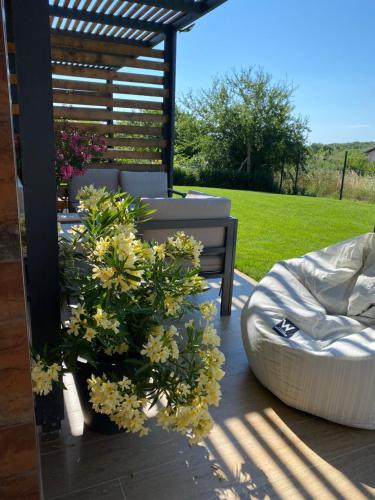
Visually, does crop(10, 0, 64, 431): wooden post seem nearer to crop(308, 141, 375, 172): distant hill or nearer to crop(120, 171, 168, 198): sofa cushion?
crop(120, 171, 168, 198): sofa cushion

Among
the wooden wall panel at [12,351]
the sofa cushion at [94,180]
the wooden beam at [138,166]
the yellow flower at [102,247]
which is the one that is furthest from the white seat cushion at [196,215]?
the wooden beam at [138,166]

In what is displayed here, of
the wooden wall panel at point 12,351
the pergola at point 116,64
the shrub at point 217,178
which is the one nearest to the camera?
the wooden wall panel at point 12,351

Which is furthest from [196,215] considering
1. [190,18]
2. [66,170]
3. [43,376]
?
[190,18]

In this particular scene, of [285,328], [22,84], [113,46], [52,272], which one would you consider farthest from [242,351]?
[113,46]

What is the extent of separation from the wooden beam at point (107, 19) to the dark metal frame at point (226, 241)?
3.68m

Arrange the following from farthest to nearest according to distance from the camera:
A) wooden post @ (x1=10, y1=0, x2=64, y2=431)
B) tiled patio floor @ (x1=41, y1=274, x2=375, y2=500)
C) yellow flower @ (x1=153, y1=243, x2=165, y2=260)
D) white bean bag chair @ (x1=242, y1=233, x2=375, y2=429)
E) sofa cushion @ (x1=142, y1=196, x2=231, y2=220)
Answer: sofa cushion @ (x1=142, y1=196, x2=231, y2=220), white bean bag chair @ (x1=242, y1=233, x2=375, y2=429), yellow flower @ (x1=153, y1=243, x2=165, y2=260), tiled patio floor @ (x1=41, y1=274, x2=375, y2=500), wooden post @ (x1=10, y1=0, x2=64, y2=431)

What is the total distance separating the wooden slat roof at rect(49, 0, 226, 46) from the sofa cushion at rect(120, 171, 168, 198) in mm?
1971

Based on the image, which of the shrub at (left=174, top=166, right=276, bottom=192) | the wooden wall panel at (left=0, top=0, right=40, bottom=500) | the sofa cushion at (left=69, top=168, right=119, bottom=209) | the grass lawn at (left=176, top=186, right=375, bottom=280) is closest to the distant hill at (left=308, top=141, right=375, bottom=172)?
the shrub at (left=174, top=166, right=276, bottom=192)

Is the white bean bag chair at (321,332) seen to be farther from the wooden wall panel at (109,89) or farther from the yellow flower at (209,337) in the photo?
the wooden wall panel at (109,89)

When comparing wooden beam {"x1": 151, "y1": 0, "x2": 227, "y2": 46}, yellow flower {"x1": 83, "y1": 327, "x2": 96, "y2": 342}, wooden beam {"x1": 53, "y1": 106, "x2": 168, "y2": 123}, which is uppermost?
wooden beam {"x1": 151, "y1": 0, "x2": 227, "y2": 46}

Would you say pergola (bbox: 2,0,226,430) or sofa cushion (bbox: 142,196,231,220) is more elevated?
pergola (bbox: 2,0,226,430)

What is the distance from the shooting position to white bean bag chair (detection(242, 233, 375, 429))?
5.96 ft

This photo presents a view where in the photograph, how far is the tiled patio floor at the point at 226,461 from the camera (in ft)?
4.98

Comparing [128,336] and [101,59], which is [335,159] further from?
[128,336]
